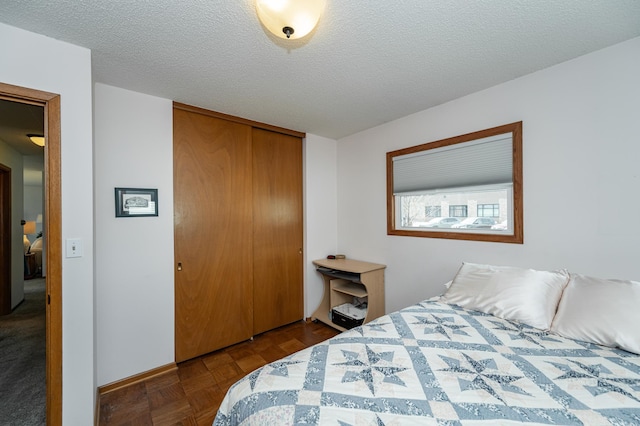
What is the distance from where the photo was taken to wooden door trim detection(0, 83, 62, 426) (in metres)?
1.50

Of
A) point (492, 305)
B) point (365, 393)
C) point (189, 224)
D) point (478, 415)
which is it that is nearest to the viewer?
point (478, 415)

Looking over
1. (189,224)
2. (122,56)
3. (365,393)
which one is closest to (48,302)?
(189,224)

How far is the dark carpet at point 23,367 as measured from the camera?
72.0 inches

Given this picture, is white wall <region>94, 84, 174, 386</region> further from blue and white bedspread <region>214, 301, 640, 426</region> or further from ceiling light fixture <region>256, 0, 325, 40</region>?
ceiling light fixture <region>256, 0, 325, 40</region>

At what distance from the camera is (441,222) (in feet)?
8.69

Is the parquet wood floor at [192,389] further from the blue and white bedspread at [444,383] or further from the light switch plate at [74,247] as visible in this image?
the light switch plate at [74,247]

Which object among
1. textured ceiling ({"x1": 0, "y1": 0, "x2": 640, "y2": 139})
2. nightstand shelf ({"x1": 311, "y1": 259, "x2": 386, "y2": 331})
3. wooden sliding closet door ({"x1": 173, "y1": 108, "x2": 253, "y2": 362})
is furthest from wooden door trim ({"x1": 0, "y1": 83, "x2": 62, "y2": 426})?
nightstand shelf ({"x1": 311, "y1": 259, "x2": 386, "y2": 331})

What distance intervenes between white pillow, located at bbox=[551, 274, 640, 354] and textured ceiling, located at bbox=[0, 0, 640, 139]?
1.51 m

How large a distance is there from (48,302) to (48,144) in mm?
922

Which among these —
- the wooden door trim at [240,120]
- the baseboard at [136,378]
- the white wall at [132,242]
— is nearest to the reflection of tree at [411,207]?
the wooden door trim at [240,120]

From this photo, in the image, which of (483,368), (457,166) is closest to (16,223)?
(483,368)

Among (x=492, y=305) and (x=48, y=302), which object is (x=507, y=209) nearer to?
(x=492, y=305)

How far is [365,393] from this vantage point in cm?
104

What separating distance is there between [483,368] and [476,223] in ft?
4.96
